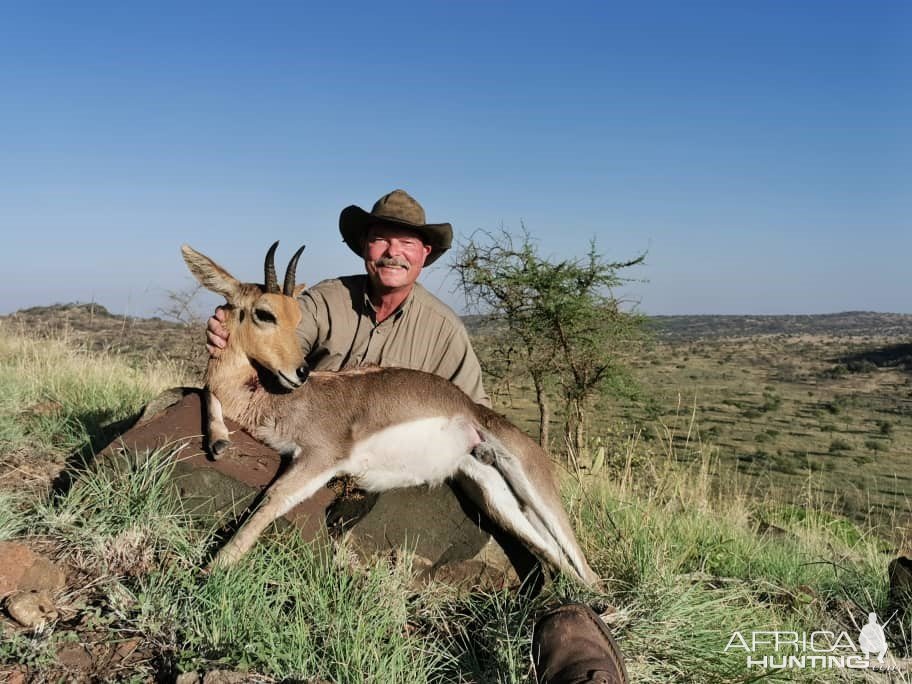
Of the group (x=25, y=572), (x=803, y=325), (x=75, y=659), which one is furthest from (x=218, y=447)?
(x=803, y=325)

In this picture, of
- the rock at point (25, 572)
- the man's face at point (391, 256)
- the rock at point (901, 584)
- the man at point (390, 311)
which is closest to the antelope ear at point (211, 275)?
the man at point (390, 311)

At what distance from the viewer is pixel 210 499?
13.8 ft

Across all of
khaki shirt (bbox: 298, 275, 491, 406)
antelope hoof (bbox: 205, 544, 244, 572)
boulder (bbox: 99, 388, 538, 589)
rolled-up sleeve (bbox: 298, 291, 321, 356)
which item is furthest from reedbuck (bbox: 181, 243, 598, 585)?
khaki shirt (bbox: 298, 275, 491, 406)

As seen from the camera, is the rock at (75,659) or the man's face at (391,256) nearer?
the rock at (75,659)

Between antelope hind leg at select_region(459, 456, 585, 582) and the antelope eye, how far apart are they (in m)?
1.63

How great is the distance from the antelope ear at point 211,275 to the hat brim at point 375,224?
175cm

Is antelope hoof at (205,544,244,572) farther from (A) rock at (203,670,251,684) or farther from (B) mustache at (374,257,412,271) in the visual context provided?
(B) mustache at (374,257,412,271)

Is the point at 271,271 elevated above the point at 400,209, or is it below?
below

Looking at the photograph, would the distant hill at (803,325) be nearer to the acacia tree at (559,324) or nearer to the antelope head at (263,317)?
the acacia tree at (559,324)

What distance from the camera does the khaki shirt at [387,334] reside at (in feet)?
20.2

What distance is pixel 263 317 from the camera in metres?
4.62

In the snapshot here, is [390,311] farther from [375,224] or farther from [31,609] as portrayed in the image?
[31,609]

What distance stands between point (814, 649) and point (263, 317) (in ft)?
12.6

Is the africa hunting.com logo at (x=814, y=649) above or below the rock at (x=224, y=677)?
below
